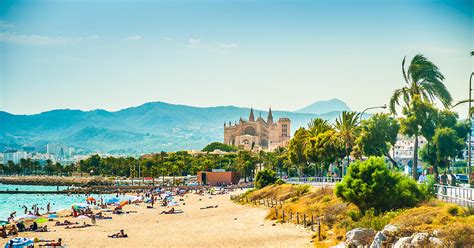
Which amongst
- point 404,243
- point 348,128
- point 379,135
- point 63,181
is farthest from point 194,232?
point 63,181

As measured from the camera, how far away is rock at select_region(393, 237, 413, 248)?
21.3 meters

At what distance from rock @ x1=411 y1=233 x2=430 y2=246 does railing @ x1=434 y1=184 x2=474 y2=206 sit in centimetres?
456

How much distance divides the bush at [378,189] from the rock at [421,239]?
8393 millimetres

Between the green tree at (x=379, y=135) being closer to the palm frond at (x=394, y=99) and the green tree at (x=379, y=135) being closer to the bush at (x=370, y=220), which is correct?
the palm frond at (x=394, y=99)

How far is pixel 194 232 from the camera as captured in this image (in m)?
40.7

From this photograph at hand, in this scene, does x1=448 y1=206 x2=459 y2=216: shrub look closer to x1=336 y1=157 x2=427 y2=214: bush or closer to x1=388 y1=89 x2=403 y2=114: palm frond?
x1=336 y1=157 x2=427 y2=214: bush

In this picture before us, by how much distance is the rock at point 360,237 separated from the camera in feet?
80.2

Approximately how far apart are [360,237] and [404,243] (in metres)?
3.44

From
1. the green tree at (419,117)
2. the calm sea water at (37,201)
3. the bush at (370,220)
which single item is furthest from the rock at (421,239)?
the calm sea water at (37,201)

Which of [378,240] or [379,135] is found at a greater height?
[379,135]

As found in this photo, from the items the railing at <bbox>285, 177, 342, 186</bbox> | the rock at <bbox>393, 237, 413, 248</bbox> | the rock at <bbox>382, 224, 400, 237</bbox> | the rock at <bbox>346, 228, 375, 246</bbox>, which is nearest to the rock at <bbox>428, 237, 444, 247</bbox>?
the rock at <bbox>393, 237, 413, 248</bbox>

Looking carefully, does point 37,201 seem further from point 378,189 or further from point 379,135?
point 378,189

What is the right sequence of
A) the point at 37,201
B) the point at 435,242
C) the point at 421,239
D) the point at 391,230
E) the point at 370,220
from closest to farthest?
1. the point at 435,242
2. the point at 421,239
3. the point at 391,230
4. the point at 370,220
5. the point at 37,201

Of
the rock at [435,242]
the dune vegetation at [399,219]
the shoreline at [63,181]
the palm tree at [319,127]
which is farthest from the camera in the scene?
the shoreline at [63,181]
